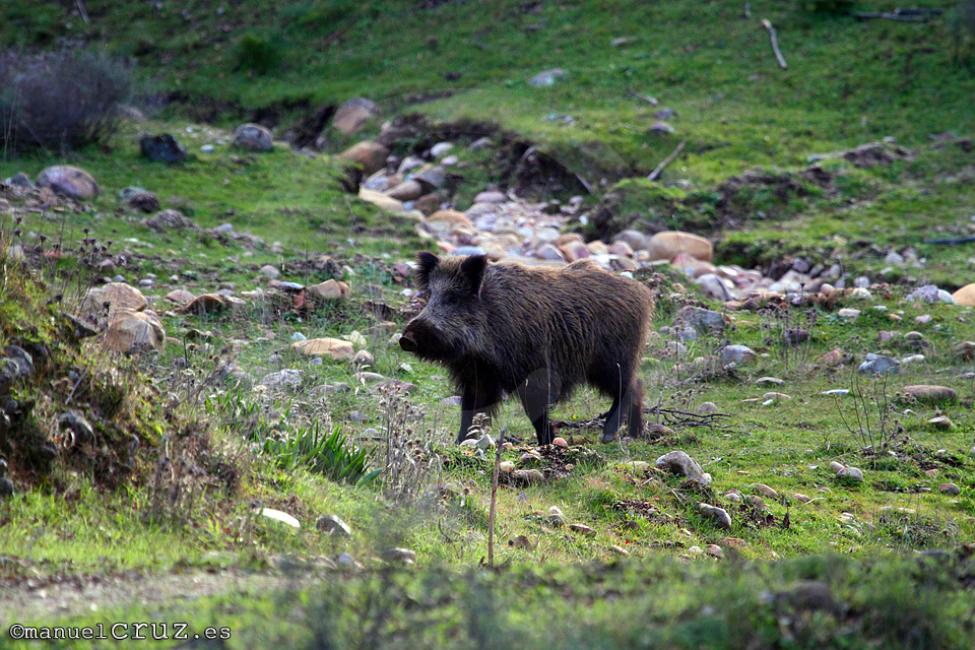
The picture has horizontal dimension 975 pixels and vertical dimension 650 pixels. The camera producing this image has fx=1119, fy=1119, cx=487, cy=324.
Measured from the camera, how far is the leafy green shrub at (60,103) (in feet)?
56.1

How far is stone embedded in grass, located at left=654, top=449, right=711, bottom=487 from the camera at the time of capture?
8.15 m

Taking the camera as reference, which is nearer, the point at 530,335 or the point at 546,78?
the point at 530,335

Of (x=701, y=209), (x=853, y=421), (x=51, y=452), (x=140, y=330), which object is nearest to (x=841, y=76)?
(x=701, y=209)

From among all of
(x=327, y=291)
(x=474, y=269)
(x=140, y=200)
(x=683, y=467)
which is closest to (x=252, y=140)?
(x=140, y=200)

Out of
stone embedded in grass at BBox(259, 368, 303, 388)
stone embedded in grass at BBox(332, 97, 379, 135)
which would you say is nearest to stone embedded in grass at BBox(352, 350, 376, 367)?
stone embedded in grass at BBox(259, 368, 303, 388)

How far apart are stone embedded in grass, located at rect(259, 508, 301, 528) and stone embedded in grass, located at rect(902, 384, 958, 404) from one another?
6901 mm

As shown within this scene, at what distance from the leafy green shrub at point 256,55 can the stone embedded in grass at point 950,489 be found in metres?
23.5

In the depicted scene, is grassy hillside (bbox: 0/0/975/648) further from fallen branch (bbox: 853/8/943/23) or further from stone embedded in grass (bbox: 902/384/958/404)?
fallen branch (bbox: 853/8/943/23)

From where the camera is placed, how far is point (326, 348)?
11117 millimetres

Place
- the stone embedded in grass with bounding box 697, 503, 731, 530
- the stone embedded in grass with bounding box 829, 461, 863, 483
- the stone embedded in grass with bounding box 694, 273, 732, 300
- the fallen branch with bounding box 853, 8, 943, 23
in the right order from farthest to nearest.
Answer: the fallen branch with bounding box 853, 8, 943, 23
the stone embedded in grass with bounding box 694, 273, 732, 300
the stone embedded in grass with bounding box 829, 461, 863, 483
the stone embedded in grass with bounding box 697, 503, 731, 530

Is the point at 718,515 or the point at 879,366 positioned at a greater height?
the point at 718,515

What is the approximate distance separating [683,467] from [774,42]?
62.7 feet

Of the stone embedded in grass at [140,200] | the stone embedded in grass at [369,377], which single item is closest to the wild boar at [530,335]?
the stone embedded in grass at [369,377]

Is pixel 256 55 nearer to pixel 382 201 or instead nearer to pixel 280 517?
pixel 382 201
